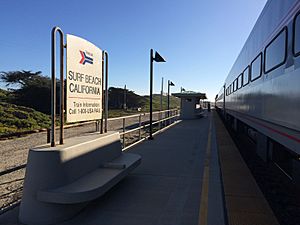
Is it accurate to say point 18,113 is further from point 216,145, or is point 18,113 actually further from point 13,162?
point 216,145

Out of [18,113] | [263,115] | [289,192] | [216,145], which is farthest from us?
[18,113]

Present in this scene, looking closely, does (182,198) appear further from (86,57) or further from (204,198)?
(86,57)

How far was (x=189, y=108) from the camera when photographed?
88.6 ft

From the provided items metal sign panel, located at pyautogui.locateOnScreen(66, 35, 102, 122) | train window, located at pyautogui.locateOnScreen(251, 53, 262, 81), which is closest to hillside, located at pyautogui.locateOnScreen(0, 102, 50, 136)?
metal sign panel, located at pyautogui.locateOnScreen(66, 35, 102, 122)

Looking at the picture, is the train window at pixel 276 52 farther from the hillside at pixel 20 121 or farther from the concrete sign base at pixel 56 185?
the hillside at pixel 20 121

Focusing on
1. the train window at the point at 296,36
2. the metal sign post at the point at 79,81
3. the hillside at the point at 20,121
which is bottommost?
the hillside at the point at 20,121

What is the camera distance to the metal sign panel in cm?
456

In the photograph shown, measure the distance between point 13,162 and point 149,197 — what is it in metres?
5.45

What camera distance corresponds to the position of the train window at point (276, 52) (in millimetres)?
4734


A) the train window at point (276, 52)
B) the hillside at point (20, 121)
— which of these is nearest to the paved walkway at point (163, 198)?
the train window at point (276, 52)

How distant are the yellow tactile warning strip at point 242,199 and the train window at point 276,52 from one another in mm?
2226

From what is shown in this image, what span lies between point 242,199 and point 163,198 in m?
1.26

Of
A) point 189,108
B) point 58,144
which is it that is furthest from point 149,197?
point 189,108

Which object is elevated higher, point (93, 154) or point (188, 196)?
point (93, 154)
